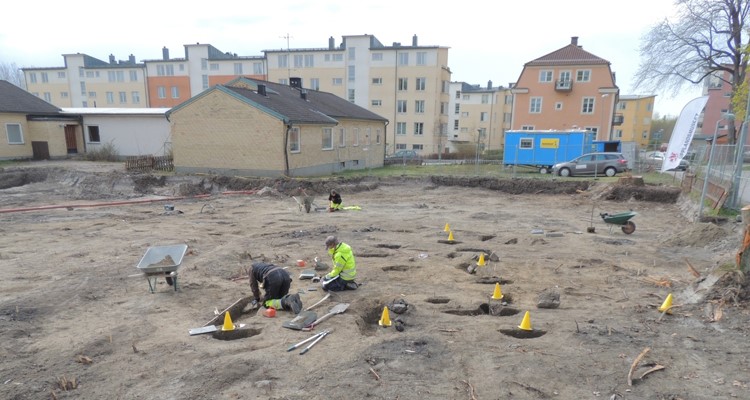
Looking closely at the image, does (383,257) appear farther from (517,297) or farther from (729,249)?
(729,249)

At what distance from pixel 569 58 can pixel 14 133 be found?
45422mm

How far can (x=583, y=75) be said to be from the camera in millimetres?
40406

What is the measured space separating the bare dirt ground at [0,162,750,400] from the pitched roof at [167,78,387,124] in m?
9.00

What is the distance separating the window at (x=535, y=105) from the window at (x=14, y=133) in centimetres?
4196

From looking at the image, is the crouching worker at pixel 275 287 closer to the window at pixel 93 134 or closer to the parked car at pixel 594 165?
the parked car at pixel 594 165

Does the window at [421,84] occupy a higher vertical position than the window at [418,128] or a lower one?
higher

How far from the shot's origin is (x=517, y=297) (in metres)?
8.30

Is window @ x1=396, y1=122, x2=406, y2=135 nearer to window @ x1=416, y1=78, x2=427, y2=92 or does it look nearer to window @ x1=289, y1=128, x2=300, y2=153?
window @ x1=416, y1=78, x2=427, y2=92

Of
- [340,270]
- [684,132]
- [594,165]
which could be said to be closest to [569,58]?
[594,165]

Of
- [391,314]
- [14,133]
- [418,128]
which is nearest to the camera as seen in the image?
[391,314]


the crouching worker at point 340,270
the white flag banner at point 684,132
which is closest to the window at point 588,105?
the white flag banner at point 684,132

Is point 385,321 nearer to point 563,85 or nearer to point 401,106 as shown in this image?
point 563,85

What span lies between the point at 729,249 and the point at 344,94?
152 ft

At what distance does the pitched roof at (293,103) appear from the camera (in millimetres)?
23297
